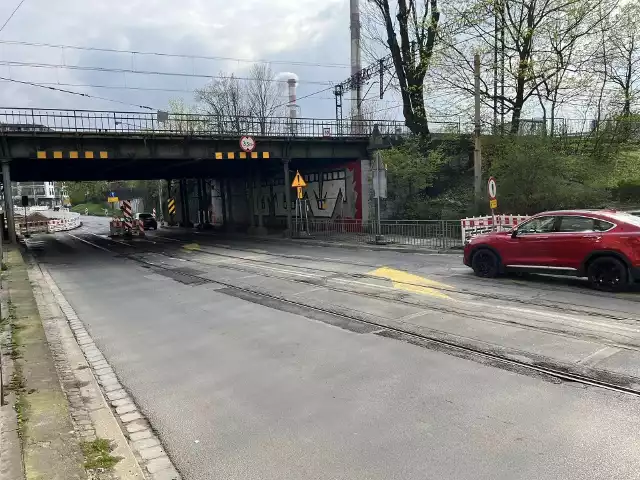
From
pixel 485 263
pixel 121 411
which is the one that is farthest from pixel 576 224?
pixel 121 411

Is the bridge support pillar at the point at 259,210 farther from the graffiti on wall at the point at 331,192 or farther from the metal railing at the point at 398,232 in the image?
the metal railing at the point at 398,232

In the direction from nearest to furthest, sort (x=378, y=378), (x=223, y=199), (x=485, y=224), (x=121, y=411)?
(x=121, y=411) → (x=378, y=378) → (x=485, y=224) → (x=223, y=199)

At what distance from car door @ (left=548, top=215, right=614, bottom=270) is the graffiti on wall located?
1966 centimetres

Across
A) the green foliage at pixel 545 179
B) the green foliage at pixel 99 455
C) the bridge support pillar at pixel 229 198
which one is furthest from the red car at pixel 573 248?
the bridge support pillar at pixel 229 198

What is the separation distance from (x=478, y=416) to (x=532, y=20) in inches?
884

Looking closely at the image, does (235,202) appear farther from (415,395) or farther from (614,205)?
(415,395)

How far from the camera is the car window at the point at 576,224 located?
1006 centimetres

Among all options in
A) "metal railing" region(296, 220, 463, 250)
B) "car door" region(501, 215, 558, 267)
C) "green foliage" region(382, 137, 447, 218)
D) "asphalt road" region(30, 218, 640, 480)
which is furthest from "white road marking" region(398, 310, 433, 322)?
"green foliage" region(382, 137, 447, 218)

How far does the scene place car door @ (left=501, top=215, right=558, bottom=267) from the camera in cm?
1070

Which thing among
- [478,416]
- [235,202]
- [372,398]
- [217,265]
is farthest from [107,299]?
[235,202]

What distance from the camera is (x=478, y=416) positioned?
4.45 meters

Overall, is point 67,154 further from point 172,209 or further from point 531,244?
point 172,209

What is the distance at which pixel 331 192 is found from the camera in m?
33.1

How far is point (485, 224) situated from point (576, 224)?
8.35 meters
